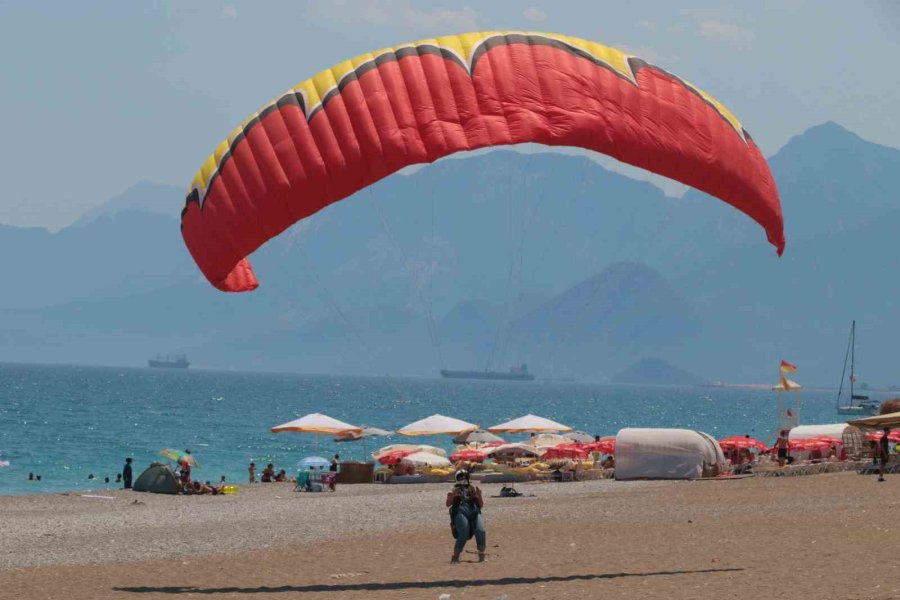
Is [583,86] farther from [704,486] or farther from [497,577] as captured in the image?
[704,486]

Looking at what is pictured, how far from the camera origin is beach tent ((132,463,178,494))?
37.8m

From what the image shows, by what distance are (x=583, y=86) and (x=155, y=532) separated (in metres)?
12.8

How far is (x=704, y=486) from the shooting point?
3216 centimetres

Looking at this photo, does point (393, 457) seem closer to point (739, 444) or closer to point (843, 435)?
point (739, 444)

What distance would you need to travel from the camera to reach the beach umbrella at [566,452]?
1639 inches

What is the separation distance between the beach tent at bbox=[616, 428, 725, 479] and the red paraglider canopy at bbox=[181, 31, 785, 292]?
2094 cm

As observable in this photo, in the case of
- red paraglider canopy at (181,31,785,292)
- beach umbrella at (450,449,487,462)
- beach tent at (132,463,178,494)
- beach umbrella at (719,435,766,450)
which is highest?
red paraglider canopy at (181,31,785,292)

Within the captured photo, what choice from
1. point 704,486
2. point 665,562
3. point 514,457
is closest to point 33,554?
point 665,562

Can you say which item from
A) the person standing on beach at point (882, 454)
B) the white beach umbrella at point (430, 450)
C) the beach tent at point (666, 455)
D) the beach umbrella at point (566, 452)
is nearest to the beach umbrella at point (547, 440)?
the white beach umbrella at point (430, 450)

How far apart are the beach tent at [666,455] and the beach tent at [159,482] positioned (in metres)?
11.9

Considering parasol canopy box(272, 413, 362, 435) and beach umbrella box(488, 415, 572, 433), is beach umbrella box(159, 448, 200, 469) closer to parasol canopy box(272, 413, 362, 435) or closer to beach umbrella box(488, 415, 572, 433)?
parasol canopy box(272, 413, 362, 435)

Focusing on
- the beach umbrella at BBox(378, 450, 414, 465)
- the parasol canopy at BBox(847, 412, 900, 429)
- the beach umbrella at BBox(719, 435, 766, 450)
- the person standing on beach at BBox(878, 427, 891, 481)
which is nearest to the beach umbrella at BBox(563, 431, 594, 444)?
the beach umbrella at BBox(719, 435, 766, 450)

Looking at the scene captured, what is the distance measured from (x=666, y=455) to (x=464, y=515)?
778 inches

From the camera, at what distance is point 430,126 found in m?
16.0
